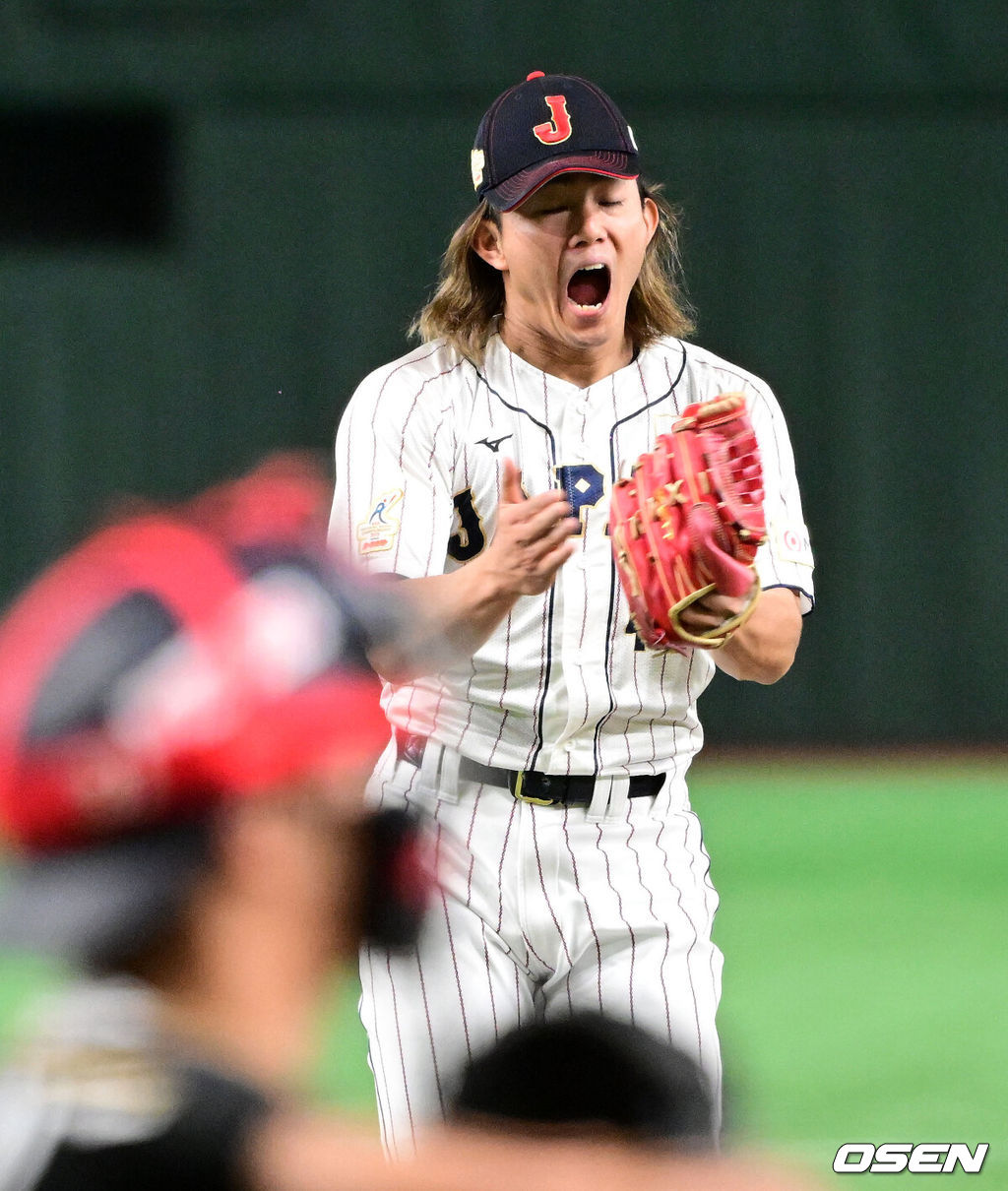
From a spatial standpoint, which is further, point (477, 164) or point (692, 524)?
point (477, 164)

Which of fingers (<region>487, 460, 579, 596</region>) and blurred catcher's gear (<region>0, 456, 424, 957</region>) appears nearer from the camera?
blurred catcher's gear (<region>0, 456, 424, 957</region>)

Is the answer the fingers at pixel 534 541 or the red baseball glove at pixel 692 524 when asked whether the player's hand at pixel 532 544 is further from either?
the red baseball glove at pixel 692 524

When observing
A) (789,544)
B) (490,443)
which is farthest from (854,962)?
(490,443)

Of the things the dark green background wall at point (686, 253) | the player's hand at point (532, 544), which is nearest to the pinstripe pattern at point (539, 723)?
the player's hand at point (532, 544)

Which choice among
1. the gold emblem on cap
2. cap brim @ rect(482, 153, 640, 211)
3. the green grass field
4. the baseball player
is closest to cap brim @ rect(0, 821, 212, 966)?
the baseball player

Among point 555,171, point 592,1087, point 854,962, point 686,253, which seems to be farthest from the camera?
point 686,253

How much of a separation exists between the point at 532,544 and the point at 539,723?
37cm

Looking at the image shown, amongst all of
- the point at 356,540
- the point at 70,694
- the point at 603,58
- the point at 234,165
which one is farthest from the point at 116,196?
the point at 70,694

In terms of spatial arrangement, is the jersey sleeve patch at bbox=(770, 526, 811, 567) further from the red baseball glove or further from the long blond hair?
the long blond hair

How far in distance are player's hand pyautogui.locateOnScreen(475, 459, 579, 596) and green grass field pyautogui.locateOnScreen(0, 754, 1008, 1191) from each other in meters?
0.78

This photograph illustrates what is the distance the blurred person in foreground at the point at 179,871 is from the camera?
3.47 ft

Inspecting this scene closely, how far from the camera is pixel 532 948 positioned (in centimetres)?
257

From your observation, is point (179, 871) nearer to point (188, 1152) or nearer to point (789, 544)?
point (188, 1152)

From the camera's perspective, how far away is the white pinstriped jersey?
2.64 m
